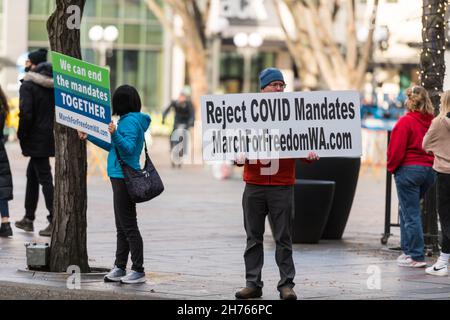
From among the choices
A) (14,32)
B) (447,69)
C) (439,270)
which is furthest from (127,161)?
(14,32)

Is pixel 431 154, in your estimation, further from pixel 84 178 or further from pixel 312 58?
pixel 312 58

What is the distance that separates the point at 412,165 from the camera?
1212 cm

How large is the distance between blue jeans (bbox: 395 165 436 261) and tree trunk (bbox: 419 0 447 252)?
4.39 feet

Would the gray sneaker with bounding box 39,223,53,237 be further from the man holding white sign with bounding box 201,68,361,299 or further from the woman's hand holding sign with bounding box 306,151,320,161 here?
the woman's hand holding sign with bounding box 306,151,320,161

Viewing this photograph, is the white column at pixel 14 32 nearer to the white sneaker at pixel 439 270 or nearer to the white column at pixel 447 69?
the white column at pixel 447 69

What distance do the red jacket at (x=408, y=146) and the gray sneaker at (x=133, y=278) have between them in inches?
124

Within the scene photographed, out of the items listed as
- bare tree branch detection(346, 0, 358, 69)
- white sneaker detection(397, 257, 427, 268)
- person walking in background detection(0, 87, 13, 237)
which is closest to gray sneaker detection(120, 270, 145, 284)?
white sneaker detection(397, 257, 427, 268)

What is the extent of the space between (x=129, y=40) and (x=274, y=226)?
1799 inches

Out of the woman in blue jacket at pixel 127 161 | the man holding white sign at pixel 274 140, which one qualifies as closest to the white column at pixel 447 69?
the man holding white sign at pixel 274 140

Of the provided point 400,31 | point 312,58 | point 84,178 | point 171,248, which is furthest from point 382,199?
point 400,31

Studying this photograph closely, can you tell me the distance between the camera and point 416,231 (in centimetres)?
1229

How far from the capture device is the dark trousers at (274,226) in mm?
9633
